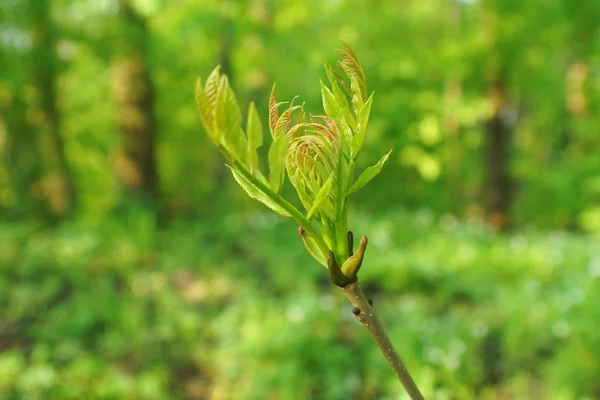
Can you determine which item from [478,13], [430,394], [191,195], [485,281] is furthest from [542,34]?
[430,394]

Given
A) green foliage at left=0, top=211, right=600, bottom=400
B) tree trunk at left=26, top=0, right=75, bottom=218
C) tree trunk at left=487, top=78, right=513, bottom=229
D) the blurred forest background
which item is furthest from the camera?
tree trunk at left=487, top=78, right=513, bottom=229

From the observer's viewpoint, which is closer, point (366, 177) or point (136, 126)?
point (366, 177)

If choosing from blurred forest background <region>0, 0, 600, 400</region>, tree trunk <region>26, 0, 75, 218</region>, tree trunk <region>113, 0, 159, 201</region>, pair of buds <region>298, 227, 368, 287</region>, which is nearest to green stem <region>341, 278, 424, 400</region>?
pair of buds <region>298, 227, 368, 287</region>

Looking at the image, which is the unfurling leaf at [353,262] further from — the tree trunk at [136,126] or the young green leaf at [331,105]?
the tree trunk at [136,126]

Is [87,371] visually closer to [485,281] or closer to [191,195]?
[485,281]

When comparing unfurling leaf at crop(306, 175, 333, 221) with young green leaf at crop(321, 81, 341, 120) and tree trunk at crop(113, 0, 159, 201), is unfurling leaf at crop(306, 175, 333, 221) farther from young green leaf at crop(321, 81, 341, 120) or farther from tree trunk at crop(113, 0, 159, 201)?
tree trunk at crop(113, 0, 159, 201)

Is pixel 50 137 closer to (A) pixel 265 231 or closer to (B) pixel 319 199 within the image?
(A) pixel 265 231

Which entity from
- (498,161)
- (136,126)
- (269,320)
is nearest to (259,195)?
(269,320)

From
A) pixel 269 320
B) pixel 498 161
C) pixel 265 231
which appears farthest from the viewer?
pixel 498 161
